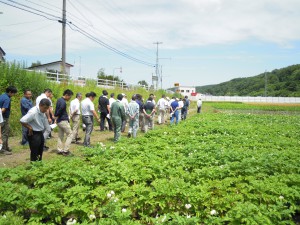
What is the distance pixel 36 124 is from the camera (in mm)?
6715

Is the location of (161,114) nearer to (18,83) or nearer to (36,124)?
(18,83)

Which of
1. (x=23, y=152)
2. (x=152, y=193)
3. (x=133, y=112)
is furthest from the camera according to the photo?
(x=133, y=112)

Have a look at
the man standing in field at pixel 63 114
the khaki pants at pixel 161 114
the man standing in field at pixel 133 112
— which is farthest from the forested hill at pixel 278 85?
the man standing in field at pixel 63 114

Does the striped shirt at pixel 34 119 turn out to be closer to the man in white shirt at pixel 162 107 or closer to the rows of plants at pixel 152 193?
the rows of plants at pixel 152 193

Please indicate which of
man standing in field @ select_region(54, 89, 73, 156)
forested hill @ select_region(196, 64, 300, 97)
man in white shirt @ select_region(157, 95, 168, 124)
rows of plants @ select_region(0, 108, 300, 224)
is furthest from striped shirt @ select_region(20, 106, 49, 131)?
forested hill @ select_region(196, 64, 300, 97)

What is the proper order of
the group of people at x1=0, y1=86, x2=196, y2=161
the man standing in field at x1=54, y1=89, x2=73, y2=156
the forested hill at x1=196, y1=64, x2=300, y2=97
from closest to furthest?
the group of people at x1=0, y1=86, x2=196, y2=161 → the man standing in field at x1=54, y1=89, x2=73, y2=156 → the forested hill at x1=196, y1=64, x2=300, y2=97

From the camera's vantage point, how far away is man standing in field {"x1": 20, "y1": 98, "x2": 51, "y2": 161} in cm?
660

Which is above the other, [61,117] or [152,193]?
[61,117]

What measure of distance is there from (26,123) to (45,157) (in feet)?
10.1

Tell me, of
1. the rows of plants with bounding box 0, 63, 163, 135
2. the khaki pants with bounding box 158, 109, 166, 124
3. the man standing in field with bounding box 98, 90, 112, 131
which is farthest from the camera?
the khaki pants with bounding box 158, 109, 166, 124

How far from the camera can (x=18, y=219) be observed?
150 inches

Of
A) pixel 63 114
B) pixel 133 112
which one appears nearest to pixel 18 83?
pixel 133 112

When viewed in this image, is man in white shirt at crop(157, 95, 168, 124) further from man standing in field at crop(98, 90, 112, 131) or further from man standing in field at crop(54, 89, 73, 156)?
man standing in field at crop(54, 89, 73, 156)

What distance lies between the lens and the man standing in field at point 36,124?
21.6 feet
